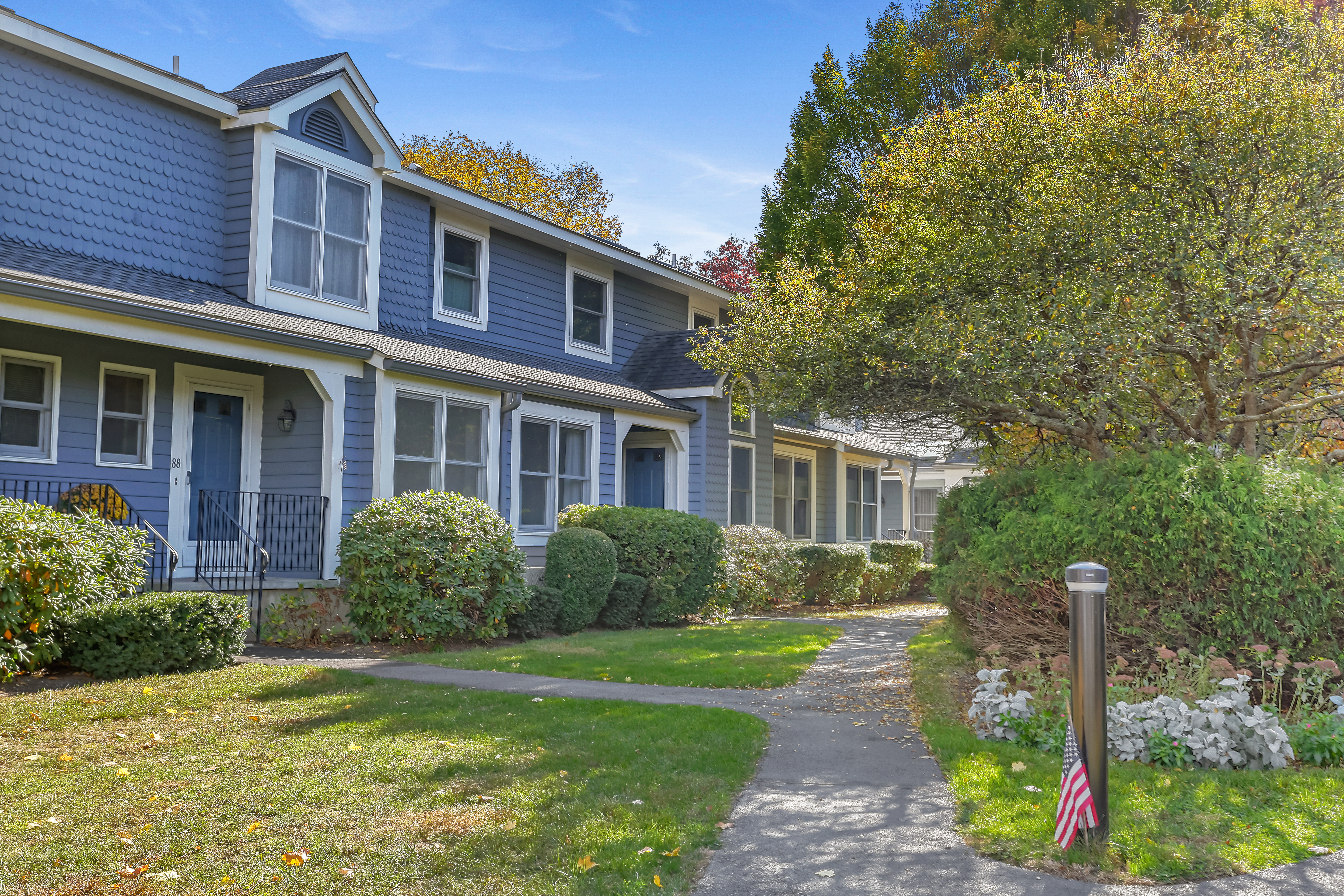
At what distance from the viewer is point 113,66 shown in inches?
443

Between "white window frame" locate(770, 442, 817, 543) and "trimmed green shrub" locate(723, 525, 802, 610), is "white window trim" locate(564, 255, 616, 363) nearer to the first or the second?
"trimmed green shrub" locate(723, 525, 802, 610)

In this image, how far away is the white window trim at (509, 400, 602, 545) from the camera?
47.8 feet

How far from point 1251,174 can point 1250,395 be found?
1.96 m

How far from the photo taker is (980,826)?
468cm

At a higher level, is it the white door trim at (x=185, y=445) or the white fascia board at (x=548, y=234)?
the white fascia board at (x=548, y=234)

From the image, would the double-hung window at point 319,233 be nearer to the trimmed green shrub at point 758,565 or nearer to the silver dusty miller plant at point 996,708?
the trimmed green shrub at point 758,565

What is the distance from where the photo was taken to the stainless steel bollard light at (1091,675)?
4219mm

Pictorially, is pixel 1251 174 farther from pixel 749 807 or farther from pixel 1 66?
pixel 1 66

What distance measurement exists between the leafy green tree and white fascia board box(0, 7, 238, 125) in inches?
311

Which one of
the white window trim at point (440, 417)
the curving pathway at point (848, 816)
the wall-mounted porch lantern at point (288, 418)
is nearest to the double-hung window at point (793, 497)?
the white window trim at point (440, 417)

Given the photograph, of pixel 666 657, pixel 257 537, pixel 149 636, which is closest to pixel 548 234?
pixel 257 537

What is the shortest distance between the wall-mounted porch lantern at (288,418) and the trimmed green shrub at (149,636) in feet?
12.7

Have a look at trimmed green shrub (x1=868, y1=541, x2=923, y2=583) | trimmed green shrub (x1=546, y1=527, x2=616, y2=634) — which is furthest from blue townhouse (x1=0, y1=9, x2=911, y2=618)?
trimmed green shrub (x1=868, y1=541, x2=923, y2=583)

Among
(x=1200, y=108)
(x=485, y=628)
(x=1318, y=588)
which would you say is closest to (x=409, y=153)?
(x=485, y=628)
